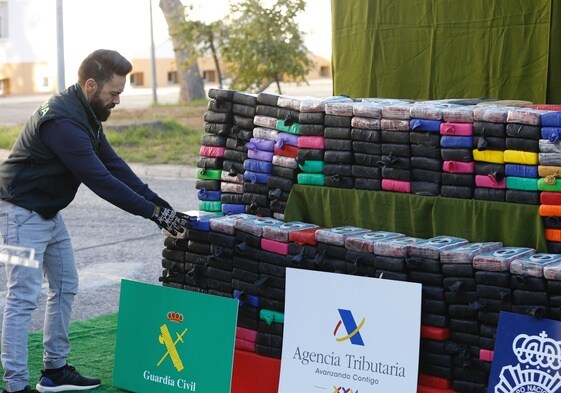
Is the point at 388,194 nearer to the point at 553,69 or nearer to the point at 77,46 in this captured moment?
the point at 553,69

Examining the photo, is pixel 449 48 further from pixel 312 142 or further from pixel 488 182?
pixel 488 182

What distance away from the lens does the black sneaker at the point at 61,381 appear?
625cm

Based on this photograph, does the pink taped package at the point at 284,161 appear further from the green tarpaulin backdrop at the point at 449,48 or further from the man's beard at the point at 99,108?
the green tarpaulin backdrop at the point at 449,48

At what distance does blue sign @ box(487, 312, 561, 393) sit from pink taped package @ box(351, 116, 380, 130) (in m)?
1.41

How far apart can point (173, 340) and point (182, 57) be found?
19509 mm

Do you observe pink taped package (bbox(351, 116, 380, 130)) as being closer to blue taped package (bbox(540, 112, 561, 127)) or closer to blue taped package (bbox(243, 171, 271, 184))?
blue taped package (bbox(243, 171, 271, 184))

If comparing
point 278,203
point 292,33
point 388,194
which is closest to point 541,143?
point 388,194

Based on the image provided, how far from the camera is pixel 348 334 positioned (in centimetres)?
540

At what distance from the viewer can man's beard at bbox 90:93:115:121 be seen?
5.85 m

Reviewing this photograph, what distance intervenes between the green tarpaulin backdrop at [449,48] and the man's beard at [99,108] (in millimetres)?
2544

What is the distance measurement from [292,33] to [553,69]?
1411 centimetres

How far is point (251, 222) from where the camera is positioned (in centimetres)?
609

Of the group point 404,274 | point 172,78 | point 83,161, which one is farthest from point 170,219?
point 172,78

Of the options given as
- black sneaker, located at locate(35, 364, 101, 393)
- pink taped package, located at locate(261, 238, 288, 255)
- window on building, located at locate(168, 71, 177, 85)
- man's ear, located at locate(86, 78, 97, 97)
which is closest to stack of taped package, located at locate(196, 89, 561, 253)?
pink taped package, located at locate(261, 238, 288, 255)
